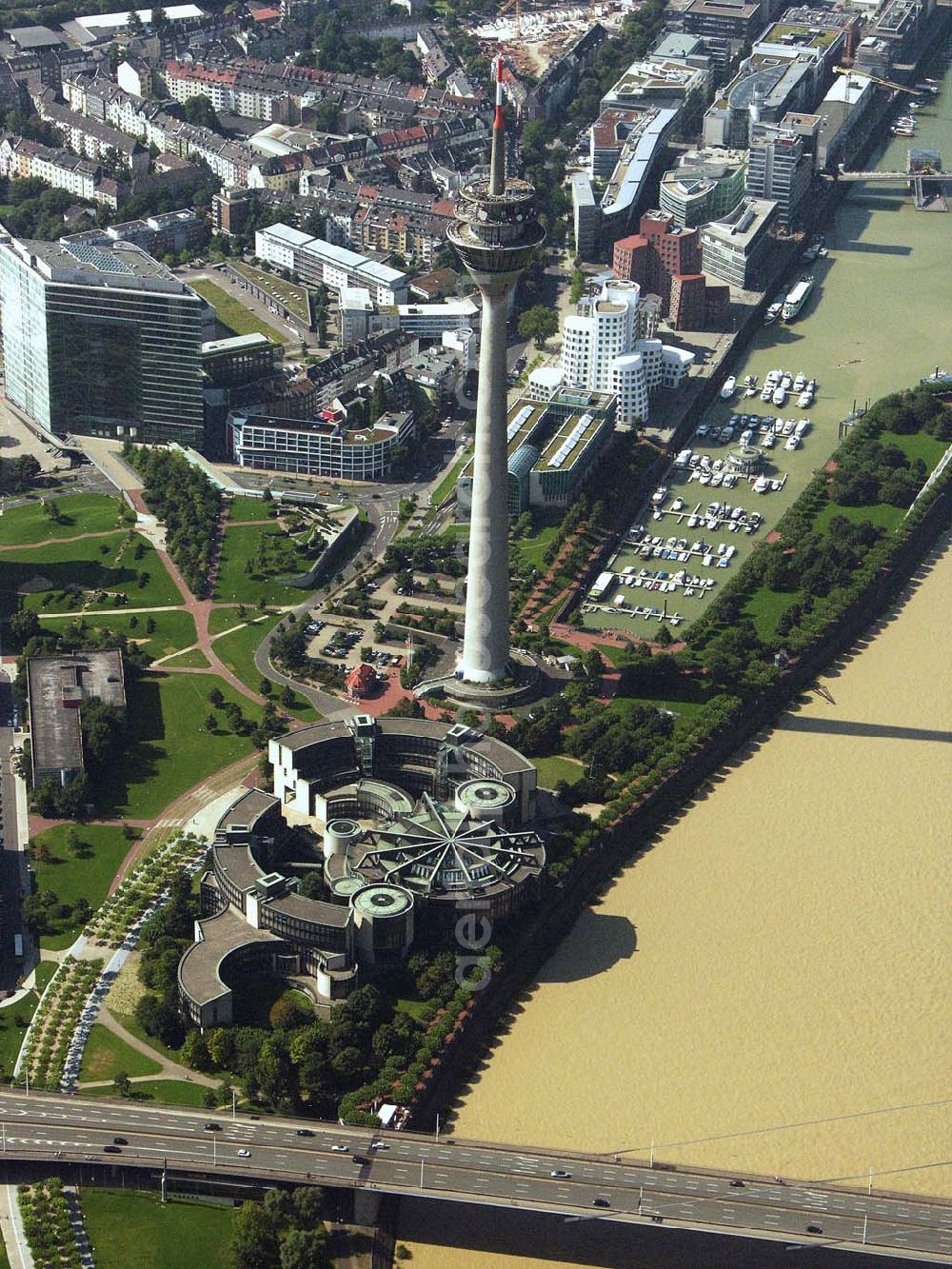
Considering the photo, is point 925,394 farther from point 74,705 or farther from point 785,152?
point 74,705

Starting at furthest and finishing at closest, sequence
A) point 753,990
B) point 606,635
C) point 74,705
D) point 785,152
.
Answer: point 785,152
point 606,635
point 74,705
point 753,990

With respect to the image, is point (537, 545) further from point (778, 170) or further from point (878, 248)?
point (878, 248)

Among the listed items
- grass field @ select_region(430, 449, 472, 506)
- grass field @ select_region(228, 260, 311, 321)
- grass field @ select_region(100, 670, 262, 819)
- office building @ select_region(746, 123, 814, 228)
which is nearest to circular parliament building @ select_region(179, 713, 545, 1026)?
grass field @ select_region(100, 670, 262, 819)

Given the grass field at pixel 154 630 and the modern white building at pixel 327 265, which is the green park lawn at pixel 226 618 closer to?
the grass field at pixel 154 630

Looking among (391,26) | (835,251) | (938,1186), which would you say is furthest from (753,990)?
(391,26)

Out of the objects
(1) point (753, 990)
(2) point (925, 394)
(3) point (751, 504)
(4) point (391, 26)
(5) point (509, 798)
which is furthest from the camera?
(4) point (391, 26)

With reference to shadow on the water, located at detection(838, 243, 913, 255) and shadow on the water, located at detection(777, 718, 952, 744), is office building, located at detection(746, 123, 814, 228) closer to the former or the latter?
shadow on the water, located at detection(838, 243, 913, 255)

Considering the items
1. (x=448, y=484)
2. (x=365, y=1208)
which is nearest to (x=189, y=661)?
(x=448, y=484)
